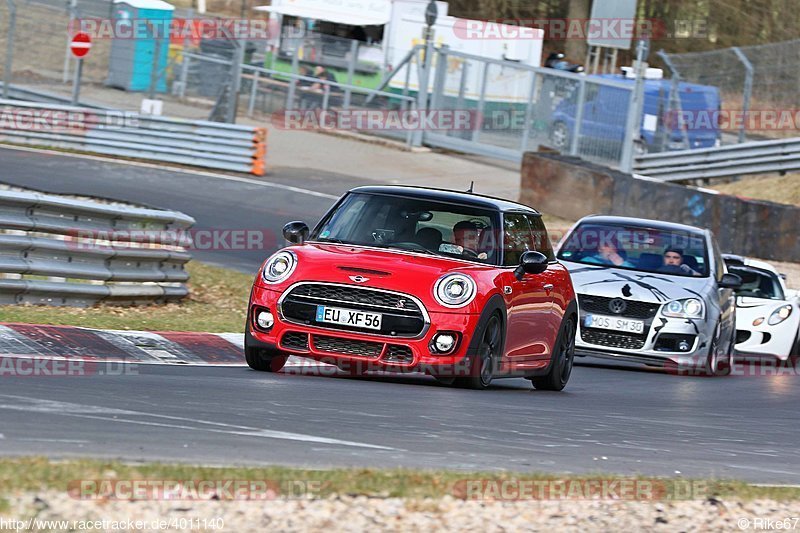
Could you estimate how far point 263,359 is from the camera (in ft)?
33.7

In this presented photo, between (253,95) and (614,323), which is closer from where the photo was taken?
(614,323)

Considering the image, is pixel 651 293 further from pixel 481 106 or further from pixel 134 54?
pixel 134 54

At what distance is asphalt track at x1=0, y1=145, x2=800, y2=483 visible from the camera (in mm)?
6477

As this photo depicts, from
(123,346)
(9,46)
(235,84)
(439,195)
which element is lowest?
(123,346)

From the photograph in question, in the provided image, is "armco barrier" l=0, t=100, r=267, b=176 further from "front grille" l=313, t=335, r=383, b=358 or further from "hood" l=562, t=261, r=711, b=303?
"front grille" l=313, t=335, r=383, b=358

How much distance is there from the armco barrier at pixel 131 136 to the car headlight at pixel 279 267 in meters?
18.7

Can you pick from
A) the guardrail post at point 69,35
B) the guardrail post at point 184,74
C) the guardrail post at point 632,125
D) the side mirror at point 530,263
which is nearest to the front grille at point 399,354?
the side mirror at point 530,263

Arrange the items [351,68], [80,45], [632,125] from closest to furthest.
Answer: [80,45], [632,125], [351,68]

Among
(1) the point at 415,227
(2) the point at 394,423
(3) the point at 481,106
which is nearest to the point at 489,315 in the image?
(1) the point at 415,227

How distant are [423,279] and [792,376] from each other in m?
7.27

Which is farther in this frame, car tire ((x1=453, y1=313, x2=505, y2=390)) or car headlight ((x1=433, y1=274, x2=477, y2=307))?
car tire ((x1=453, y1=313, x2=505, y2=390))

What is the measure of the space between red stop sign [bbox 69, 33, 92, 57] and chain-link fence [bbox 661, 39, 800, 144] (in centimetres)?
1203

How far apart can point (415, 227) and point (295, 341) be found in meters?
1.38

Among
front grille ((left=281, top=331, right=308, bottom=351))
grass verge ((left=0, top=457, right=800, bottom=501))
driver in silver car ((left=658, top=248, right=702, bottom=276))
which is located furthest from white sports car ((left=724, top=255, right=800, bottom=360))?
grass verge ((left=0, top=457, right=800, bottom=501))
